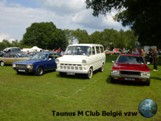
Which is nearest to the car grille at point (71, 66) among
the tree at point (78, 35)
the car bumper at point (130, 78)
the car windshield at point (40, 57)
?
the car bumper at point (130, 78)

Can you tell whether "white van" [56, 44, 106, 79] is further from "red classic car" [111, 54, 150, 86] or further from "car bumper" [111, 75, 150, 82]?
"car bumper" [111, 75, 150, 82]

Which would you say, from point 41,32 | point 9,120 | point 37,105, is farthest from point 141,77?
point 41,32

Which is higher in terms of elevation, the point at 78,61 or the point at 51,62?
the point at 78,61

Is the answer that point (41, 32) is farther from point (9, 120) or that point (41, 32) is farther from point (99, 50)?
point (9, 120)

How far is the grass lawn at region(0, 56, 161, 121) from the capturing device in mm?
7667

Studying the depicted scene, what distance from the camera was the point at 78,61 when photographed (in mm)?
14867

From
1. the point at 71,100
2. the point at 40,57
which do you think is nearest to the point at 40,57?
the point at 40,57

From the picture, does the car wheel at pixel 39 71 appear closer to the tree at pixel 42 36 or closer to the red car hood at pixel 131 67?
the red car hood at pixel 131 67

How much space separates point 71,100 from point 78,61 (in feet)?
18.0

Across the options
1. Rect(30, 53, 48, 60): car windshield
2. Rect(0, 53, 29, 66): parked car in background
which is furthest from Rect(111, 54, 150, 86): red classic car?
Rect(0, 53, 29, 66): parked car in background

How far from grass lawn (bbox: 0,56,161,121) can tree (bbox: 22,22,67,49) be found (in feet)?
278

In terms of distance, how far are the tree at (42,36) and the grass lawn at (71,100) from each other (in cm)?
8478

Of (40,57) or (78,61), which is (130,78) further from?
(40,57)

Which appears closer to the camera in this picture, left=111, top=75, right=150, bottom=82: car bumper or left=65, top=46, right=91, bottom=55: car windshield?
left=111, top=75, right=150, bottom=82: car bumper
